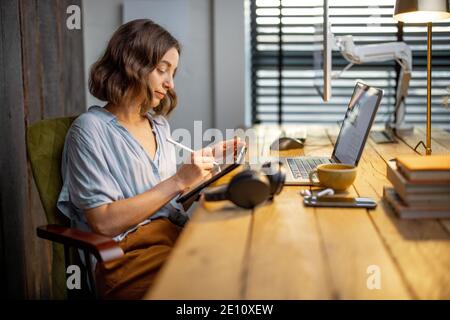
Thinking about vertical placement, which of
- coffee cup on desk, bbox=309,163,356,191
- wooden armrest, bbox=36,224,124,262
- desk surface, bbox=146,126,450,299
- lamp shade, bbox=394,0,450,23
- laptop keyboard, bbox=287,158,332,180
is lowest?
wooden armrest, bbox=36,224,124,262

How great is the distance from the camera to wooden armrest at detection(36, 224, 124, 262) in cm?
140

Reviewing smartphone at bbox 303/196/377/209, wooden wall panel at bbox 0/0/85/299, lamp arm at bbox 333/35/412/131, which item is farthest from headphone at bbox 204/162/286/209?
lamp arm at bbox 333/35/412/131

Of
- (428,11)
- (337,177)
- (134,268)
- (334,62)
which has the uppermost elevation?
(428,11)

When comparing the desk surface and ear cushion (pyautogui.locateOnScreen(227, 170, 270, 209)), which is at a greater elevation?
ear cushion (pyautogui.locateOnScreen(227, 170, 270, 209))

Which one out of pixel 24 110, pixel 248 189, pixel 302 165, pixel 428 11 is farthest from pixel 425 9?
pixel 24 110

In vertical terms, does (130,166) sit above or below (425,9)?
below

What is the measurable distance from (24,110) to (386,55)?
1567mm

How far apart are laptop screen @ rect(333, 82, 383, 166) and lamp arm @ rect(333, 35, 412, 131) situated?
1.99 feet

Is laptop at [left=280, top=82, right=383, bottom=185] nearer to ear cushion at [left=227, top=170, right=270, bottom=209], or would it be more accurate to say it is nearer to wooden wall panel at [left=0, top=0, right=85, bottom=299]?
ear cushion at [left=227, top=170, right=270, bottom=209]

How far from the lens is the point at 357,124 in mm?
1916

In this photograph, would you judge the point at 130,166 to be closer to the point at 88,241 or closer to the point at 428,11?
the point at 88,241
